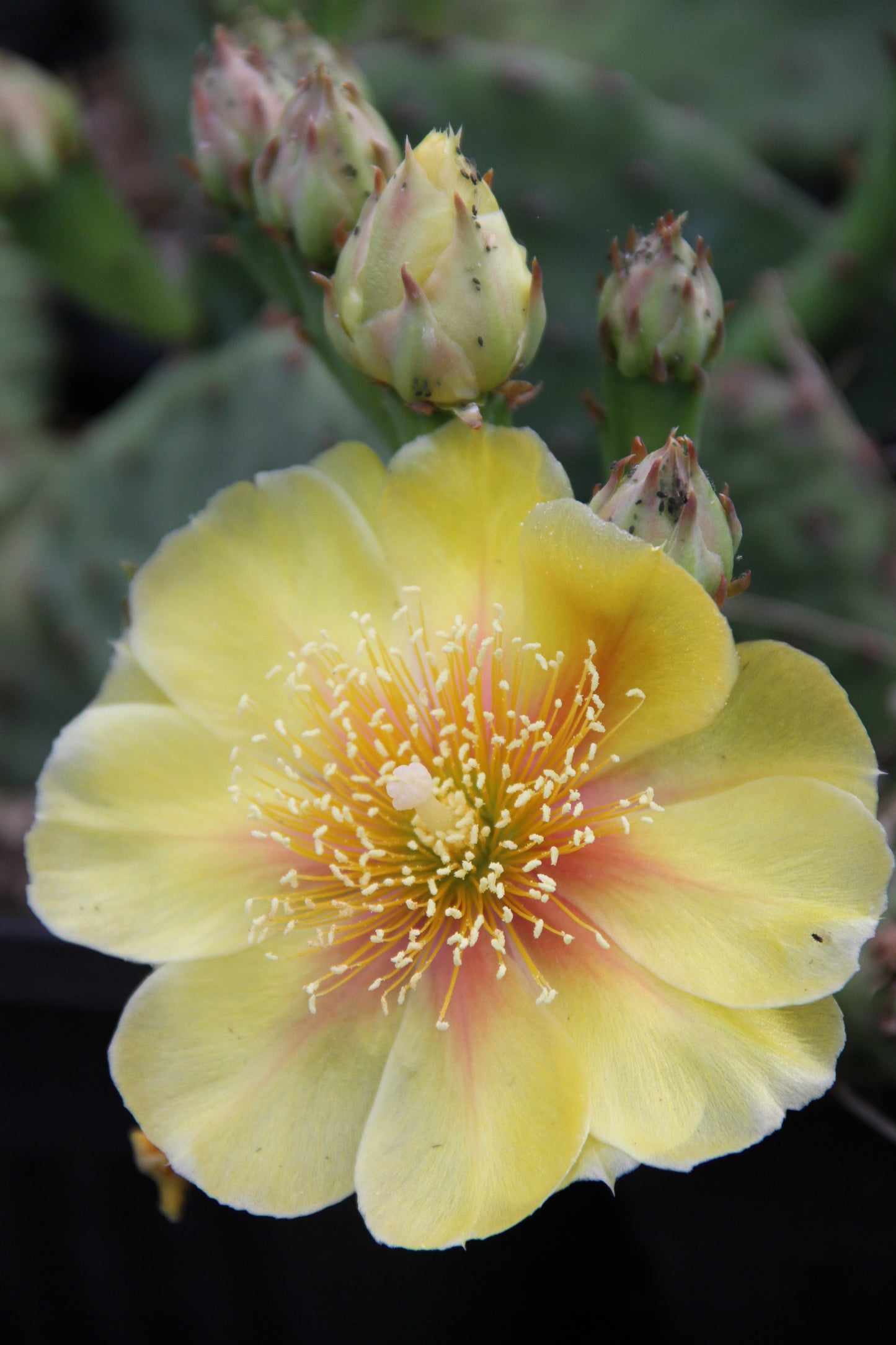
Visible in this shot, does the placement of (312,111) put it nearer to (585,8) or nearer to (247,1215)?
(247,1215)

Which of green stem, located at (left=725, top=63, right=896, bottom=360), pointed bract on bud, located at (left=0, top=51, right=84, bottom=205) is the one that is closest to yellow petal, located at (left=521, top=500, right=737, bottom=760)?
green stem, located at (left=725, top=63, right=896, bottom=360)

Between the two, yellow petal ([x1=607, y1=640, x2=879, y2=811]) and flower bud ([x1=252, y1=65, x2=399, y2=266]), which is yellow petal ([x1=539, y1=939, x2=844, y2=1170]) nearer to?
yellow petal ([x1=607, y1=640, x2=879, y2=811])

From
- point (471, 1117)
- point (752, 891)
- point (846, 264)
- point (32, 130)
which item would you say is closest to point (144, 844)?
point (471, 1117)

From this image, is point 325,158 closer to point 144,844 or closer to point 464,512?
point 464,512

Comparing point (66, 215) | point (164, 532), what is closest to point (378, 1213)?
point (164, 532)

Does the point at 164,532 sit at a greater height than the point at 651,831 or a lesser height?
lesser

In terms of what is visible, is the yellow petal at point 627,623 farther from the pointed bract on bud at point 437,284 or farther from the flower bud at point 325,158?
the flower bud at point 325,158
